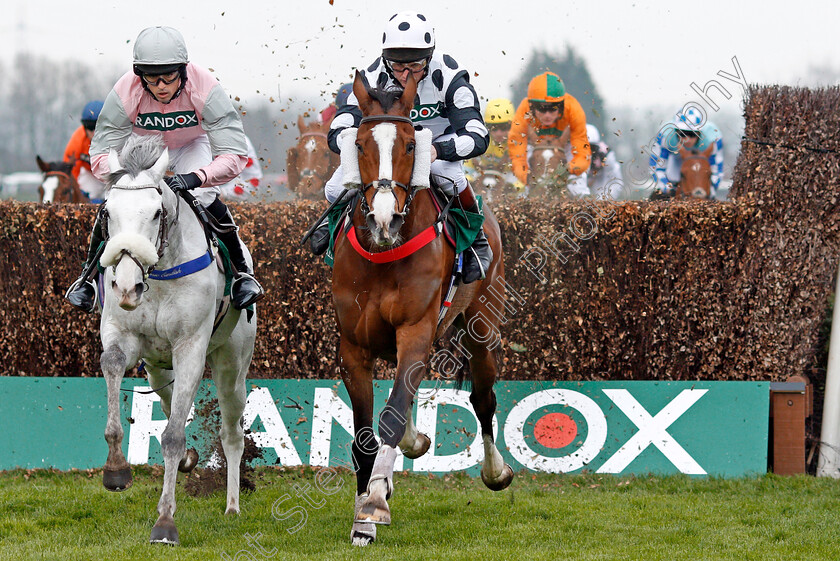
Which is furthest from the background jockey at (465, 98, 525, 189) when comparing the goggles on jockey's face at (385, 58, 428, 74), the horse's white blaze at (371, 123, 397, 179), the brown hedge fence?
the horse's white blaze at (371, 123, 397, 179)

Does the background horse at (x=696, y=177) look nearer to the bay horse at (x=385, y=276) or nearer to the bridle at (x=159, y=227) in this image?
the bay horse at (x=385, y=276)

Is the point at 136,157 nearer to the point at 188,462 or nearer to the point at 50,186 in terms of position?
the point at 188,462

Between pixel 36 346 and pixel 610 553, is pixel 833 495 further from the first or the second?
pixel 36 346

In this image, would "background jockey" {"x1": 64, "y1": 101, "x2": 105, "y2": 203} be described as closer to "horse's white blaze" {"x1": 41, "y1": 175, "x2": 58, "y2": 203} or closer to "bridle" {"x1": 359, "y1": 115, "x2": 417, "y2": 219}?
"horse's white blaze" {"x1": 41, "y1": 175, "x2": 58, "y2": 203}

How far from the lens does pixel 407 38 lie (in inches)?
201

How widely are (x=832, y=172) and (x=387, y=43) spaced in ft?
14.1

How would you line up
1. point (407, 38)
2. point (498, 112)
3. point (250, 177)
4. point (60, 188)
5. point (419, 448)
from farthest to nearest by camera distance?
point (250, 177) → point (498, 112) → point (60, 188) → point (419, 448) → point (407, 38)

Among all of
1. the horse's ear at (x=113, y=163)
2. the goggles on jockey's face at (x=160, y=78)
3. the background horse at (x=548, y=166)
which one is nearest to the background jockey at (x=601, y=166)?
the background horse at (x=548, y=166)

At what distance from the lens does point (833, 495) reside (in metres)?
6.65

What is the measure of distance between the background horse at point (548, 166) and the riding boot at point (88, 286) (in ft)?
12.9

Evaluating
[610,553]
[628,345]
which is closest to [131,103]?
[610,553]

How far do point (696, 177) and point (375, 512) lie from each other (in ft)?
17.1

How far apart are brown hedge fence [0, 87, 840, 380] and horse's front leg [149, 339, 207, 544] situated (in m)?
2.63


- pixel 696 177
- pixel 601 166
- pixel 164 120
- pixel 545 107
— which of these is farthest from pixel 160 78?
pixel 601 166
